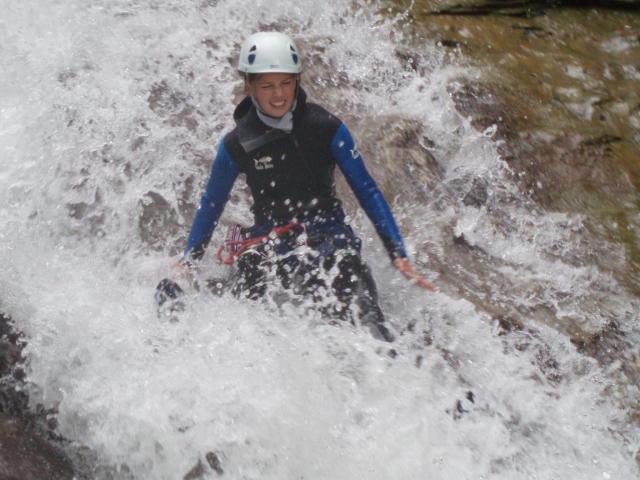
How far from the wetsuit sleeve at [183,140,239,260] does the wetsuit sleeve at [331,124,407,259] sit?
0.59m

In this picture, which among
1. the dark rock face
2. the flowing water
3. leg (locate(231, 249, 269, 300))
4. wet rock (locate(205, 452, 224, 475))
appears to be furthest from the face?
the dark rock face

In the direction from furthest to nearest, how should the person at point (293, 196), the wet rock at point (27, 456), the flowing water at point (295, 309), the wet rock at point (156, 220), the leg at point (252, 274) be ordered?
the wet rock at point (156, 220), the leg at point (252, 274), the flowing water at point (295, 309), the person at point (293, 196), the wet rock at point (27, 456)

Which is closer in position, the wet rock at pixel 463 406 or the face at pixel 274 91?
the face at pixel 274 91

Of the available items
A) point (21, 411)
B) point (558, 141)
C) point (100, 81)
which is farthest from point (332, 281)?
point (100, 81)

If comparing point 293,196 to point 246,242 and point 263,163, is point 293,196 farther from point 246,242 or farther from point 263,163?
point 246,242

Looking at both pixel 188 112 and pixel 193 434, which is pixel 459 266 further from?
pixel 188 112

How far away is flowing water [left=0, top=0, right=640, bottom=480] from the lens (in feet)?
9.16

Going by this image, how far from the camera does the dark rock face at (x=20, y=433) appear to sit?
2406 mm

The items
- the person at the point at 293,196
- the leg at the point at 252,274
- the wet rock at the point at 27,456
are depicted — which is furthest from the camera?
the leg at the point at 252,274

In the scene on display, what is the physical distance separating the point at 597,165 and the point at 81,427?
441 centimetres

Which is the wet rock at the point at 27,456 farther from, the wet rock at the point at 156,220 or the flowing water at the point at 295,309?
the wet rock at the point at 156,220

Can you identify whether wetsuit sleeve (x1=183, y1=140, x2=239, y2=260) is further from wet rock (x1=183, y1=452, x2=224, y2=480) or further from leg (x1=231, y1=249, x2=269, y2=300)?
wet rock (x1=183, y1=452, x2=224, y2=480)

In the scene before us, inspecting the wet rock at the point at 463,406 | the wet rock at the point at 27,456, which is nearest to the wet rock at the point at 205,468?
the wet rock at the point at 27,456

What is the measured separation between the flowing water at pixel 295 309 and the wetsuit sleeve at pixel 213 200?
36cm
